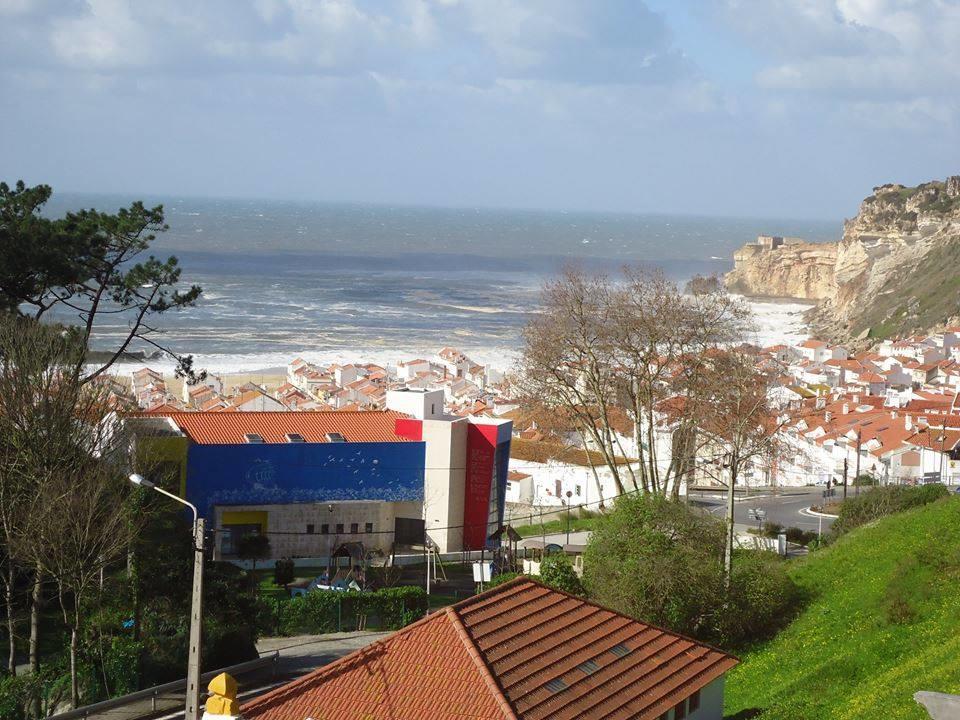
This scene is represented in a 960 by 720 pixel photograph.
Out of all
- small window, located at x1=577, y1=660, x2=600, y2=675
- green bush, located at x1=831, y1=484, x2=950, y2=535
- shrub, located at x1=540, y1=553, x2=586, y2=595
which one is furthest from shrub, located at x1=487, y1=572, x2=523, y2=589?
small window, located at x1=577, y1=660, x2=600, y2=675

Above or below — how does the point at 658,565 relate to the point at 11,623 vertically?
above

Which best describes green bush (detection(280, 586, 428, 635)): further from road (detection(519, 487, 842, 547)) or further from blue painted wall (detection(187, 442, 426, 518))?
road (detection(519, 487, 842, 547))

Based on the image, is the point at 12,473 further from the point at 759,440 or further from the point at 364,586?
the point at 759,440

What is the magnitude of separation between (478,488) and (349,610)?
748cm

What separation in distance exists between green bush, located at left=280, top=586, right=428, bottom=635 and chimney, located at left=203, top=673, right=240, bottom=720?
955 cm

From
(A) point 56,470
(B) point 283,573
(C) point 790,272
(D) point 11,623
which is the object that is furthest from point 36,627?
(C) point 790,272

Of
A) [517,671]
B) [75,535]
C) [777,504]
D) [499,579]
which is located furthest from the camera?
[777,504]

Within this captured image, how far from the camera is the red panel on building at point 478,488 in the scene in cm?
2788

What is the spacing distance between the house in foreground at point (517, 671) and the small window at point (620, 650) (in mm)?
14

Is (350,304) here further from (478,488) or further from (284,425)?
(478,488)

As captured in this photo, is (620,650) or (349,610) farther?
(349,610)

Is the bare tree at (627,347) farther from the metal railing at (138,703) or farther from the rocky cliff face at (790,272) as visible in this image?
the rocky cliff face at (790,272)

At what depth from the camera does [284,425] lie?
28.6 m

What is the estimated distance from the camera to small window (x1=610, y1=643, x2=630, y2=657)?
12.8 meters
